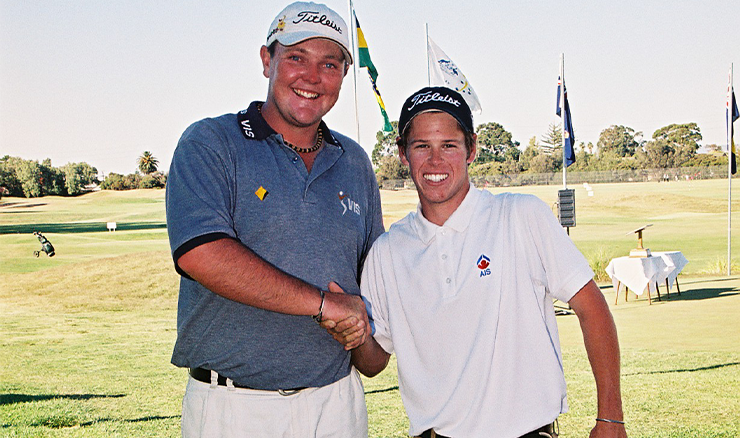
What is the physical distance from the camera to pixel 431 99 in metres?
2.13

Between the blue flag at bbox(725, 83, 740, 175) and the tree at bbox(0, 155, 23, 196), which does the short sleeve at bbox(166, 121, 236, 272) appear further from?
the tree at bbox(0, 155, 23, 196)

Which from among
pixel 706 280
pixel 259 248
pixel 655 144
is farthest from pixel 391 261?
pixel 655 144

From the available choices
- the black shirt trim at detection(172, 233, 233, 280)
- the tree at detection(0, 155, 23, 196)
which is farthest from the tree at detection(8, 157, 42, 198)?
the black shirt trim at detection(172, 233, 233, 280)

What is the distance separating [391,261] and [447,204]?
26cm

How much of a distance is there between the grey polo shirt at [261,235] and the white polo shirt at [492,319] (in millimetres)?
350

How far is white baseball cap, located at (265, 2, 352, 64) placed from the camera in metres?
2.24

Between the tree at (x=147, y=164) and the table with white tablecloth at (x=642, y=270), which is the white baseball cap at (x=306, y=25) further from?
the tree at (x=147, y=164)

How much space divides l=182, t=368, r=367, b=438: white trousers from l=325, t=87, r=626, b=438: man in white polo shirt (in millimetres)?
319

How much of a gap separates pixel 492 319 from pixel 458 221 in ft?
1.05

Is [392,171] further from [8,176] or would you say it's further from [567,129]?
[567,129]

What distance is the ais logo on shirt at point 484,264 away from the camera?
1.94 m

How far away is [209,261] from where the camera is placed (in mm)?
1916

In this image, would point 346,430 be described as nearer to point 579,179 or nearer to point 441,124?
point 441,124

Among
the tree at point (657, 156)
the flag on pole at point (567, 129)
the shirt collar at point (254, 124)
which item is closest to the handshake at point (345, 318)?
the shirt collar at point (254, 124)
